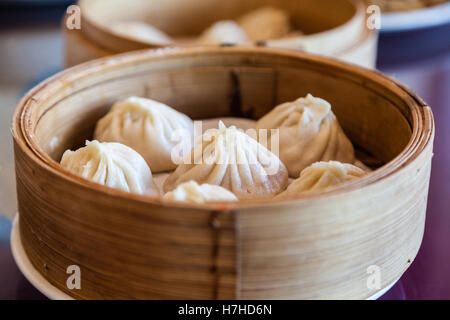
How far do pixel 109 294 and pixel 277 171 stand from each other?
1.51 feet

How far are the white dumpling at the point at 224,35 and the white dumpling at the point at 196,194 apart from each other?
1.21 metres

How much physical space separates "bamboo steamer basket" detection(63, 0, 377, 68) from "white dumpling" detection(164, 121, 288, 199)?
0.59 meters

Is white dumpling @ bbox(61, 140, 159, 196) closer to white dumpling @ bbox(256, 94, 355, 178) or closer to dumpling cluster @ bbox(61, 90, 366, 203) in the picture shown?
dumpling cluster @ bbox(61, 90, 366, 203)

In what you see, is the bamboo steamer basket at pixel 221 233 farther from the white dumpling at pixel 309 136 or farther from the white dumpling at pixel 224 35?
the white dumpling at pixel 224 35

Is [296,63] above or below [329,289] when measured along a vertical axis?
above

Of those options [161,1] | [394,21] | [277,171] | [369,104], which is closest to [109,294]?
[277,171]

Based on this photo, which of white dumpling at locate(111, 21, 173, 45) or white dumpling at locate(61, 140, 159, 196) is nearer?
white dumpling at locate(61, 140, 159, 196)

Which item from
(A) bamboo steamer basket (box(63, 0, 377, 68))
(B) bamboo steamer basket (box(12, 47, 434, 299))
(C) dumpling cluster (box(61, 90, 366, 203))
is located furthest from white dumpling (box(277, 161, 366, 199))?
(A) bamboo steamer basket (box(63, 0, 377, 68))

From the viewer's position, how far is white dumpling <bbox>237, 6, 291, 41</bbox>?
2355mm

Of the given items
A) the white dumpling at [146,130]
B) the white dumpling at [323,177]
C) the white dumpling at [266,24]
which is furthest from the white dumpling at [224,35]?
the white dumpling at [323,177]

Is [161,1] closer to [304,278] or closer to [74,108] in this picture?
[74,108]

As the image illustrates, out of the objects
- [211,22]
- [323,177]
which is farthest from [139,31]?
[323,177]

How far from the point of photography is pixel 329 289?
3.26 ft

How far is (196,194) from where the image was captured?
102cm
